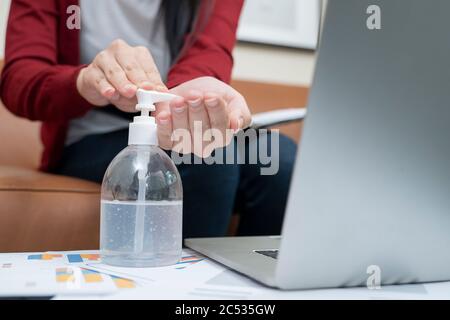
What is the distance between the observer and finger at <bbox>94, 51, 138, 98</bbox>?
19.3 inches

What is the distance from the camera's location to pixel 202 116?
0.48m

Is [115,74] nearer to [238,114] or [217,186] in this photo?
[238,114]

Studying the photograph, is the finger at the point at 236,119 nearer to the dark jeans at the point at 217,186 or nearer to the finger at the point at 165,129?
the finger at the point at 165,129

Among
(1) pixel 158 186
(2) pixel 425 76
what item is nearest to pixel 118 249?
(1) pixel 158 186

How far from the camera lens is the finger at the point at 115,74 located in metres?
0.49

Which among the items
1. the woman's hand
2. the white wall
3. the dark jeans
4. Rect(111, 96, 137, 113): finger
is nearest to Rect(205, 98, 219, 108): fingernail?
the woman's hand

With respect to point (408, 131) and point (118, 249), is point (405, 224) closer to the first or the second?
point (408, 131)

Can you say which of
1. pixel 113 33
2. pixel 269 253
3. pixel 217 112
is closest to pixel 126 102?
pixel 217 112

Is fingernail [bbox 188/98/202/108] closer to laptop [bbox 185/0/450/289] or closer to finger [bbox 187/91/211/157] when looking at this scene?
finger [bbox 187/91/211/157]

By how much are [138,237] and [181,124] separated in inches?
4.8

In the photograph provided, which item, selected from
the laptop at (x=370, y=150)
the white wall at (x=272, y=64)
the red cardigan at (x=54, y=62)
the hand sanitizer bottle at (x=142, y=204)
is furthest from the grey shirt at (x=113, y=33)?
the white wall at (x=272, y=64)

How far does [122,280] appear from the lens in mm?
369

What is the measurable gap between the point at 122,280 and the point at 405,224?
21 cm

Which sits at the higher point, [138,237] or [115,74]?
[115,74]
